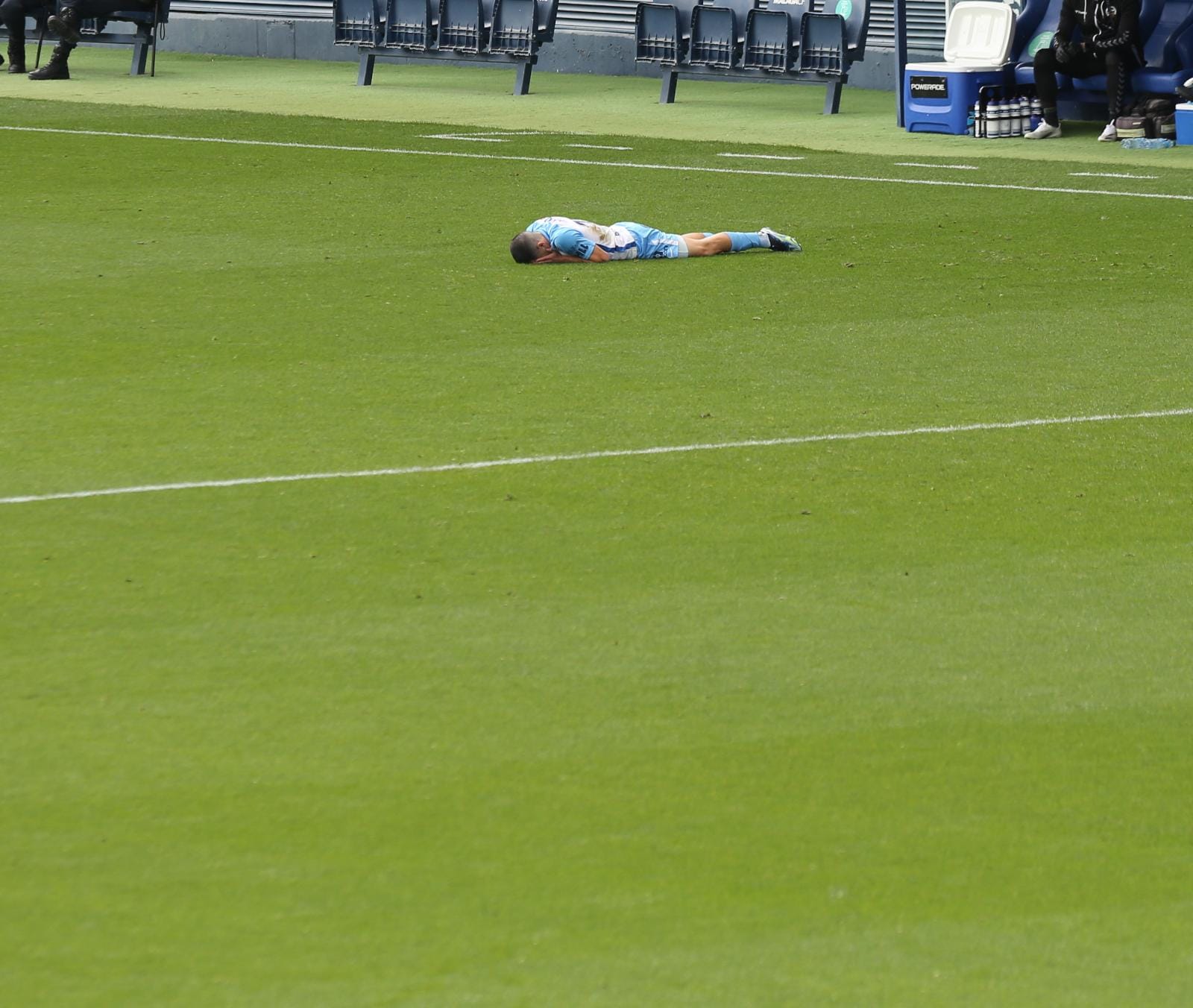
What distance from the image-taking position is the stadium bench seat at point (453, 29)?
2498cm

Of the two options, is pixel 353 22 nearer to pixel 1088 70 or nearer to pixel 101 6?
pixel 101 6

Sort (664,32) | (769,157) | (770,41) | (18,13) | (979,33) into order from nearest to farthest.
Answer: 1. (769,157)
2. (979,33)
3. (770,41)
4. (664,32)
5. (18,13)

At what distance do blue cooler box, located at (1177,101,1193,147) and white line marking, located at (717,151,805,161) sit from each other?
3.22 meters

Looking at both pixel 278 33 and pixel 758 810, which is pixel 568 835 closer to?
pixel 758 810

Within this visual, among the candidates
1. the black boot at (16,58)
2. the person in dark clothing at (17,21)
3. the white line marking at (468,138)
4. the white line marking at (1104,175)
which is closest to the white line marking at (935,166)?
the white line marking at (1104,175)

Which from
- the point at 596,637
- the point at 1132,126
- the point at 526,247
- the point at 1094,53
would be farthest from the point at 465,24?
the point at 596,637

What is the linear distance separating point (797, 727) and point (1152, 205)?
35.2ft

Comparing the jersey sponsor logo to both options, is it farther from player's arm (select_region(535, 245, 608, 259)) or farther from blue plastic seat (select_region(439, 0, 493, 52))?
player's arm (select_region(535, 245, 608, 259))

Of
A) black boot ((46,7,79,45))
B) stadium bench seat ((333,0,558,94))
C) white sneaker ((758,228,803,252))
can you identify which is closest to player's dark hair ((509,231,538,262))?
white sneaker ((758,228,803,252))

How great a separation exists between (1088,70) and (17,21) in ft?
42.3

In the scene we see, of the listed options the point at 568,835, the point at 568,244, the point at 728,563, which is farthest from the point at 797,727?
the point at 568,244

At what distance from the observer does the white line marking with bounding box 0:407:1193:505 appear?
22.9 ft

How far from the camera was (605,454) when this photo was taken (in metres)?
7.53

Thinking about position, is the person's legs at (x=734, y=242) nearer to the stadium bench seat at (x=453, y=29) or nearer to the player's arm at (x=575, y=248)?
the player's arm at (x=575, y=248)
